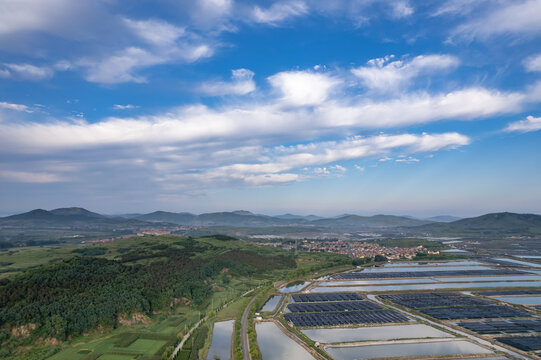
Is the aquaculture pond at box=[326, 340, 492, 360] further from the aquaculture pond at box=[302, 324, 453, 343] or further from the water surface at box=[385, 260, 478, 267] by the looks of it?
the water surface at box=[385, 260, 478, 267]

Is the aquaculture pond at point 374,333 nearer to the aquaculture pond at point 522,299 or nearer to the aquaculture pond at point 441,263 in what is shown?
the aquaculture pond at point 522,299

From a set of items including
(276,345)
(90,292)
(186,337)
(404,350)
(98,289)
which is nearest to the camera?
(404,350)

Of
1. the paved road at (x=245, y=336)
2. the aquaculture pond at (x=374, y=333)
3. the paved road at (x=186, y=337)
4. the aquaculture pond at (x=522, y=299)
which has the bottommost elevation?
the paved road at (x=186, y=337)

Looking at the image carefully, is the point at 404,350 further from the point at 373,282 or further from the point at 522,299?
the point at 373,282

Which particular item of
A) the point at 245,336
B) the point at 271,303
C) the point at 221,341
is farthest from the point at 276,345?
the point at 271,303

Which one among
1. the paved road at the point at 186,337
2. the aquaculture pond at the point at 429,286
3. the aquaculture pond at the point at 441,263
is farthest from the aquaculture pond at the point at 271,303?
the aquaculture pond at the point at 441,263

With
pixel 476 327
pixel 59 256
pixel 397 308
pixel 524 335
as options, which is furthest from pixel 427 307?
pixel 59 256
